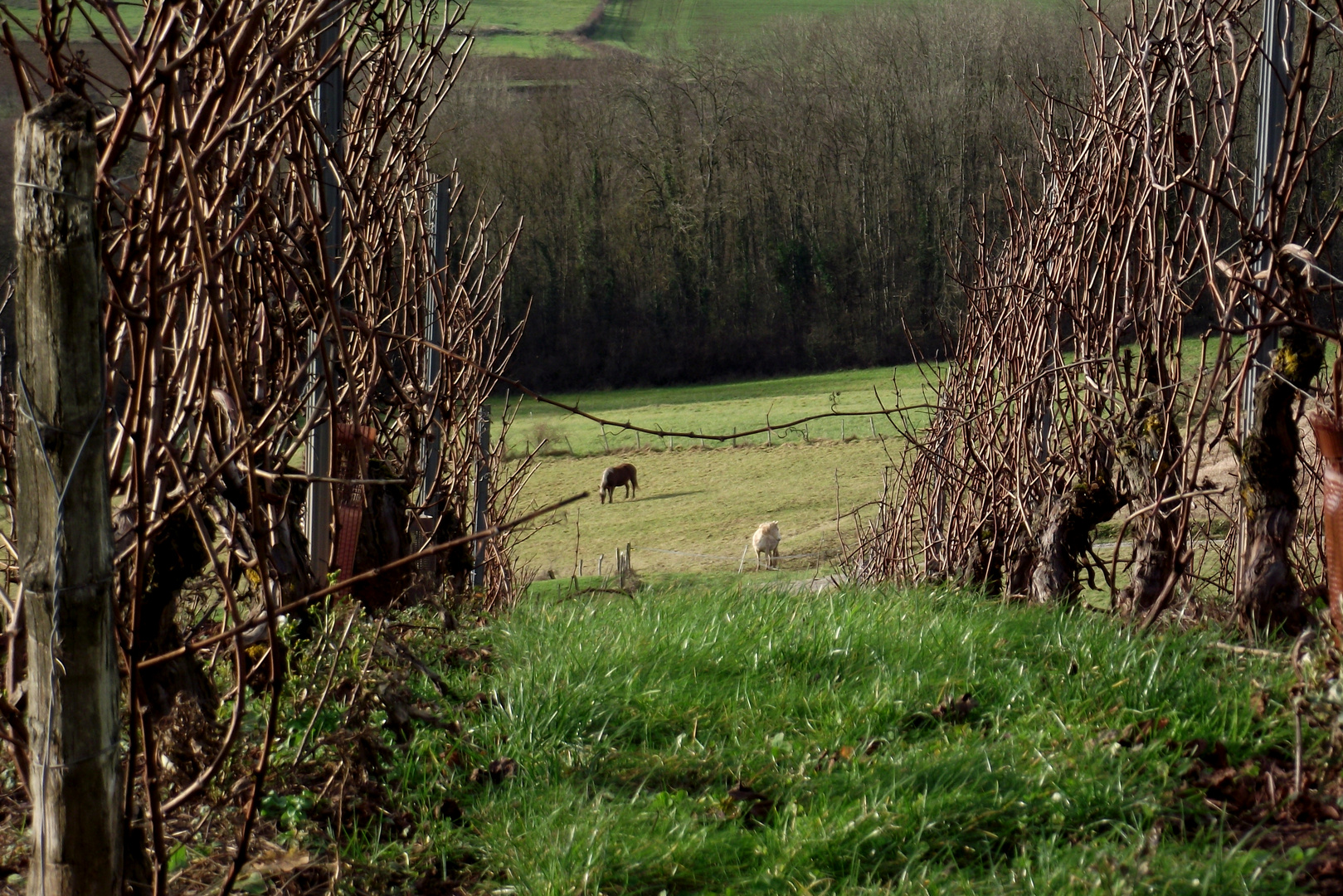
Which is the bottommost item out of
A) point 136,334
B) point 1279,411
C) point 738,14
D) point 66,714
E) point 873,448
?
point 873,448

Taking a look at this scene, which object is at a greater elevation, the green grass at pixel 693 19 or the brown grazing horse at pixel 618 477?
the green grass at pixel 693 19

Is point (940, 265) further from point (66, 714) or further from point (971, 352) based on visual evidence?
point (66, 714)

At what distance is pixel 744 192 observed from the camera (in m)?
45.0

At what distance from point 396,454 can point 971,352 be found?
2501 mm

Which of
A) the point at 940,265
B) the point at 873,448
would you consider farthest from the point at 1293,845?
the point at 940,265

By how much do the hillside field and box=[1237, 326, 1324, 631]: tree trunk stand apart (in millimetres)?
8280

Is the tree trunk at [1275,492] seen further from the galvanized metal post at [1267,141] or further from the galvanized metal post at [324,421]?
the galvanized metal post at [324,421]

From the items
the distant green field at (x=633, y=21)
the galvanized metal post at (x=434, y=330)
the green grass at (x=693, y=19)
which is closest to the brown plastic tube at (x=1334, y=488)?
the galvanized metal post at (x=434, y=330)

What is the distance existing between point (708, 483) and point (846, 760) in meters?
19.5

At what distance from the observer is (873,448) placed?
76.0 feet

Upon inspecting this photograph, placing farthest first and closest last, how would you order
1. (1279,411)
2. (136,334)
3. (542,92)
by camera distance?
1. (542,92)
2. (1279,411)
3. (136,334)

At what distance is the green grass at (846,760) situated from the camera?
2.23 m

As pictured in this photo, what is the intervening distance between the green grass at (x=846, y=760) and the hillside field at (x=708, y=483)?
336 inches

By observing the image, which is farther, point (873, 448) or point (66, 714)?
point (873, 448)
